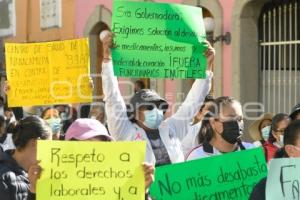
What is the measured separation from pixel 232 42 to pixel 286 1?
111 centimetres

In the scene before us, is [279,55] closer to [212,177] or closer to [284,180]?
[212,177]

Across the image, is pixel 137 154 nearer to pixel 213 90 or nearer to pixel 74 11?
pixel 213 90

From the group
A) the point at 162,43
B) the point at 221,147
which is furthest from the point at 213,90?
the point at 221,147

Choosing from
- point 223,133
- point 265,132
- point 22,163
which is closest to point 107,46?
point 223,133

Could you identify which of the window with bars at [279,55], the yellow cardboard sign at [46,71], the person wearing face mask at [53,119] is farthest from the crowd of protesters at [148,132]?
the window with bars at [279,55]

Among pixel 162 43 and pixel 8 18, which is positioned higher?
pixel 8 18

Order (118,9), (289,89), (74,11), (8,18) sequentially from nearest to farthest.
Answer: (118,9)
(289,89)
(74,11)
(8,18)

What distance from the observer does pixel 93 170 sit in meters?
3.70

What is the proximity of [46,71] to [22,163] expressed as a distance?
3510mm

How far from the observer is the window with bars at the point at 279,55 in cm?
1231

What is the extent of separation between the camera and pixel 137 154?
3.68m

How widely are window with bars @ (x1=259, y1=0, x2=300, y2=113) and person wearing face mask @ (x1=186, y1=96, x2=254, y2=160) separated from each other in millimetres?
7306

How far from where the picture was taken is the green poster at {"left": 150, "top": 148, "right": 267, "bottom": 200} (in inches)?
163

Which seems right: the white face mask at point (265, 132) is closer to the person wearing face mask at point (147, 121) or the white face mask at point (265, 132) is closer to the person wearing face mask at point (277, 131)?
the person wearing face mask at point (277, 131)
